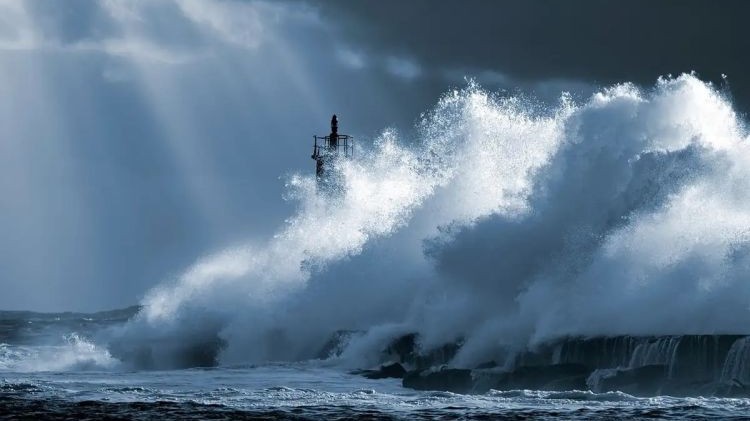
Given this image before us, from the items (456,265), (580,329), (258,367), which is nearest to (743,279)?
(580,329)

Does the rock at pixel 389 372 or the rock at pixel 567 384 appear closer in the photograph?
the rock at pixel 567 384

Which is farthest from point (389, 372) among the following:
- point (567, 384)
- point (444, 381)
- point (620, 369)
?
A: point (620, 369)

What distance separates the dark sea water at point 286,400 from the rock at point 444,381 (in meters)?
0.32

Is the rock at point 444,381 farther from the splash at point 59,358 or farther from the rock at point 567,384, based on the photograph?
Answer: the splash at point 59,358

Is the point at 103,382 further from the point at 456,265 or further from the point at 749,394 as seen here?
the point at 749,394

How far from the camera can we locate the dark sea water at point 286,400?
1606 cm

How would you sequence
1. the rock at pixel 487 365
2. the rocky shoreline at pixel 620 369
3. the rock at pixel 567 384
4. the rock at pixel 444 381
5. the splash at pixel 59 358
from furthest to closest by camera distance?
1. the splash at pixel 59 358
2. the rock at pixel 487 365
3. the rock at pixel 444 381
4. the rock at pixel 567 384
5. the rocky shoreline at pixel 620 369

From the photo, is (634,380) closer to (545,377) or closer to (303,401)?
(545,377)

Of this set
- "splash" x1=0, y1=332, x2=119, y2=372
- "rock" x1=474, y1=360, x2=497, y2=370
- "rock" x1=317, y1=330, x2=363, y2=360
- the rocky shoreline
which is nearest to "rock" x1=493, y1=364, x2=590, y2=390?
the rocky shoreline

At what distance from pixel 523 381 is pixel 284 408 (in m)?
4.34

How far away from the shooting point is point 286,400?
18422mm

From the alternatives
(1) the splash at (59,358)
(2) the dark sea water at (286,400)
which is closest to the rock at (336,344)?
(2) the dark sea water at (286,400)

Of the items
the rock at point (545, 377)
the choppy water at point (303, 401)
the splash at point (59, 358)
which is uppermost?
the splash at point (59, 358)

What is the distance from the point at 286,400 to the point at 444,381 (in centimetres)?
317
